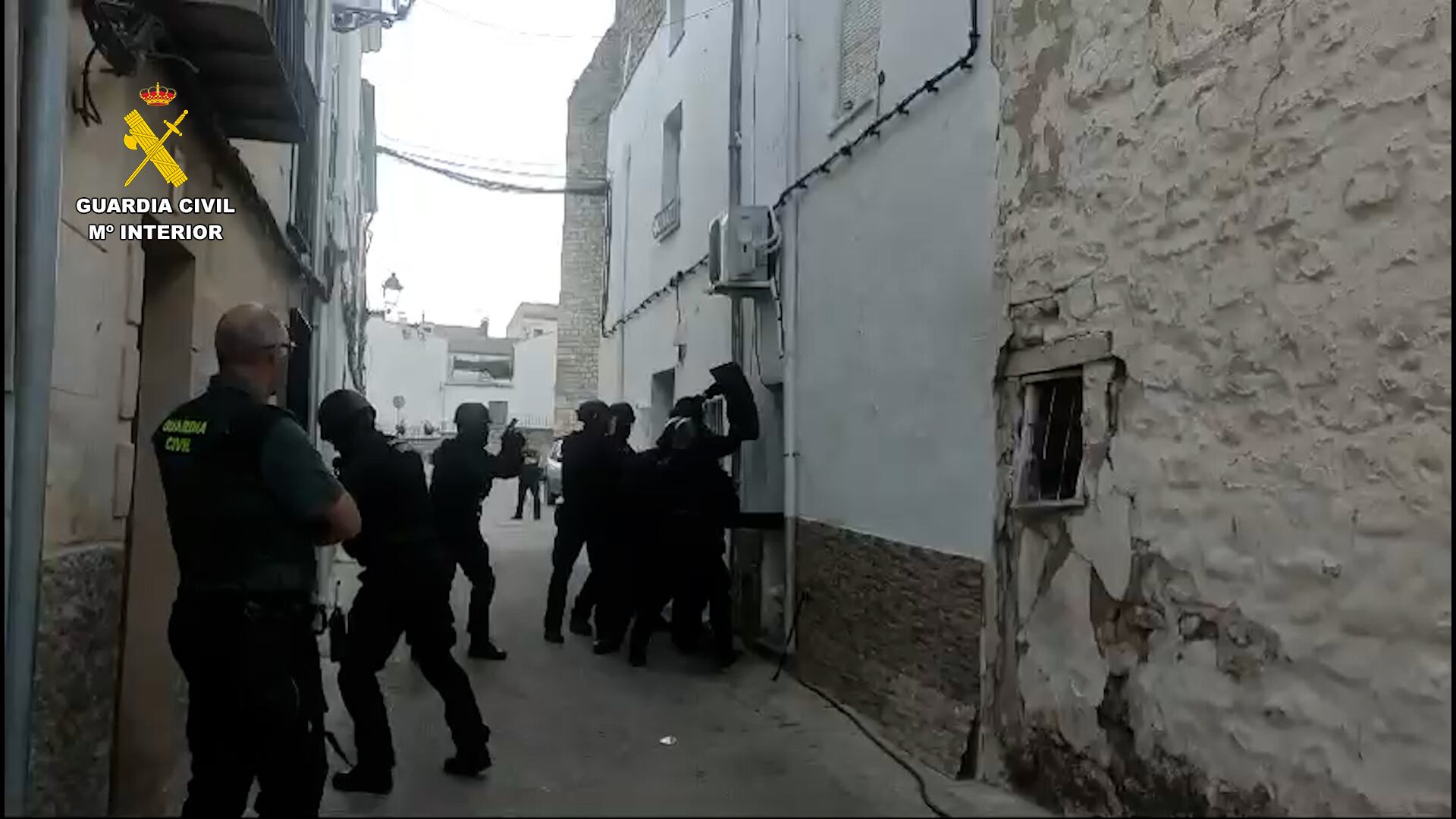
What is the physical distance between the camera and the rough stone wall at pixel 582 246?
1861cm

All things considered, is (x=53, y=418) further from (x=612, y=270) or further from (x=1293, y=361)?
(x=612, y=270)

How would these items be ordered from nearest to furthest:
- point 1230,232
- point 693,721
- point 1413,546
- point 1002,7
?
point 1413,546, point 1230,232, point 1002,7, point 693,721

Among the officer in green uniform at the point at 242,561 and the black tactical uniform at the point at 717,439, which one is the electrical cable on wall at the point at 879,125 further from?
the officer in green uniform at the point at 242,561

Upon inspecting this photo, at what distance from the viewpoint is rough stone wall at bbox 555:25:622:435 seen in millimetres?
18609

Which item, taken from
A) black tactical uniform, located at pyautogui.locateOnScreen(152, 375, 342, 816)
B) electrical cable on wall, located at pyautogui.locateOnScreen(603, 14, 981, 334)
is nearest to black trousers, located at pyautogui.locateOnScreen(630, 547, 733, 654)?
electrical cable on wall, located at pyautogui.locateOnScreen(603, 14, 981, 334)

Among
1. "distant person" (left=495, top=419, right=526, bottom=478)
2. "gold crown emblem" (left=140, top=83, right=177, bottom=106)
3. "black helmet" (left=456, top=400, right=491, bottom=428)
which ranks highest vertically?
"gold crown emblem" (left=140, top=83, right=177, bottom=106)

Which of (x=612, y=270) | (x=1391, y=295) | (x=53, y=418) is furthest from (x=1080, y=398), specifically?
(x=612, y=270)

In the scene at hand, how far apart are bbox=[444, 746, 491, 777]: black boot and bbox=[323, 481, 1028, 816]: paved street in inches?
2.0

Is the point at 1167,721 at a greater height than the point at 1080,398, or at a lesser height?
lesser

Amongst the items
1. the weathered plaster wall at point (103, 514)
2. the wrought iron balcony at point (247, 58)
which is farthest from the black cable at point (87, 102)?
the wrought iron balcony at point (247, 58)

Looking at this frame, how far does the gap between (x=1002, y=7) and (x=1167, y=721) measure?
9.11 feet

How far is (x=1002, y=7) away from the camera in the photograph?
4793mm

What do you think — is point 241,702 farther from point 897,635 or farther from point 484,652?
point 484,652

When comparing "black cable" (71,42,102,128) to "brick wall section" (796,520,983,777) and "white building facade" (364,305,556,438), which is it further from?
"white building facade" (364,305,556,438)
